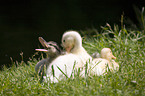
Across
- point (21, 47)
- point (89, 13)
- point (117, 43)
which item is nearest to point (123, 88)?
point (117, 43)

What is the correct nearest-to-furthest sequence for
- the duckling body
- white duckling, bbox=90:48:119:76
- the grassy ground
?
1. the grassy ground
2. the duckling body
3. white duckling, bbox=90:48:119:76

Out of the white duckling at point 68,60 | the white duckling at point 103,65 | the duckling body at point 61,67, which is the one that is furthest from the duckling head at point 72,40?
the white duckling at point 103,65

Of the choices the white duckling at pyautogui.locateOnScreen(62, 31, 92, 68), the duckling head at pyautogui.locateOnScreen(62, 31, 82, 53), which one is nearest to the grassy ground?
the white duckling at pyautogui.locateOnScreen(62, 31, 92, 68)

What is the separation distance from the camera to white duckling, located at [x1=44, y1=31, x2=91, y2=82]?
328cm

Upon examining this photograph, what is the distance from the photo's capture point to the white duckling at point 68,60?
3275mm

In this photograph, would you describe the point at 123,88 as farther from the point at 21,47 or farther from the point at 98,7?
the point at 98,7

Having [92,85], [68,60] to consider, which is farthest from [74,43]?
[92,85]

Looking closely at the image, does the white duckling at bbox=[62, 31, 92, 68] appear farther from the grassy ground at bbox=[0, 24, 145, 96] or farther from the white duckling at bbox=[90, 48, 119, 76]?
the grassy ground at bbox=[0, 24, 145, 96]

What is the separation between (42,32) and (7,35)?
101 cm

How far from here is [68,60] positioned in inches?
135

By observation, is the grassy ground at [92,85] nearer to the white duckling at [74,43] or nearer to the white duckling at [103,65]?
the white duckling at [103,65]

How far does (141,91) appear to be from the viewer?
2.82m

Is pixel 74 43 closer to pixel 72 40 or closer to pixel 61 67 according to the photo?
pixel 72 40

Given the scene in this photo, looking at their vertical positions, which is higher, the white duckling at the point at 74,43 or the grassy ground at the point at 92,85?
the white duckling at the point at 74,43
